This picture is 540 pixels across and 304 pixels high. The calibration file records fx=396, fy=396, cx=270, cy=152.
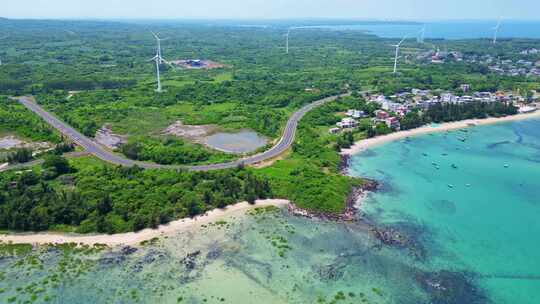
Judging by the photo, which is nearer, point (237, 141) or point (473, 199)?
point (473, 199)

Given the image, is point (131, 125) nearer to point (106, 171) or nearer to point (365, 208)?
point (106, 171)

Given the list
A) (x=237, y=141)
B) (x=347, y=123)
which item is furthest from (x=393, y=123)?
(x=237, y=141)

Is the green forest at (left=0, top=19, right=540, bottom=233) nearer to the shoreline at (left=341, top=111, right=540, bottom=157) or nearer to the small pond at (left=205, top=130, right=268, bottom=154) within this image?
the shoreline at (left=341, top=111, right=540, bottom=157)

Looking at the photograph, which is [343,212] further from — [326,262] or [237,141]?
[237,141]

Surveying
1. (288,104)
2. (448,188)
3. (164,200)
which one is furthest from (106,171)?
(288,104)

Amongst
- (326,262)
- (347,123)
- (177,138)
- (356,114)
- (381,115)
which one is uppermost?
(381,115)

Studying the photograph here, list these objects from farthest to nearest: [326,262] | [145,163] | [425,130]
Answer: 1. [425,130]
2. [145,163]
3. [326,262]
